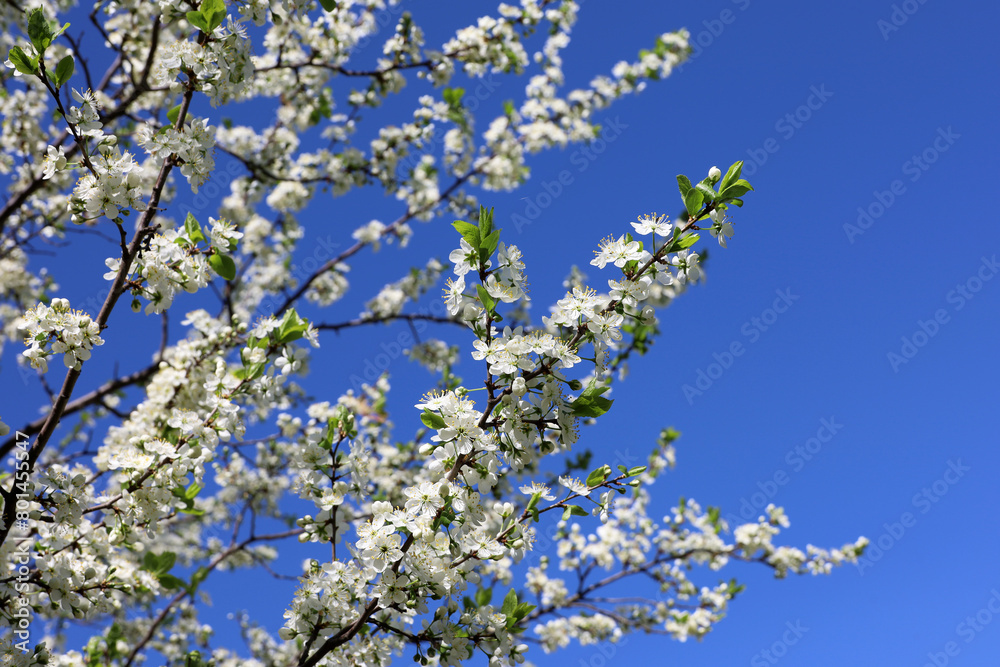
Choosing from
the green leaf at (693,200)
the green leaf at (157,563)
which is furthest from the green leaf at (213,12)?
the green leaf at (157,563)

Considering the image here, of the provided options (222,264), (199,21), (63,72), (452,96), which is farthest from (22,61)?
(452,96)

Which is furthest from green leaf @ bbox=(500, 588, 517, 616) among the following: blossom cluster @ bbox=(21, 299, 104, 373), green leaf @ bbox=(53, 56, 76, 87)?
green leaf @ bbox=(53, 56, 76, 87)

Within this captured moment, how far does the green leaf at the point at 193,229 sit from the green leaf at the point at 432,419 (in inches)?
51.8

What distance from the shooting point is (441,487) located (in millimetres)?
1898

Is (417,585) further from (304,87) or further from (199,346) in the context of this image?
(304,87)

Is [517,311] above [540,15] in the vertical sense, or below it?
below

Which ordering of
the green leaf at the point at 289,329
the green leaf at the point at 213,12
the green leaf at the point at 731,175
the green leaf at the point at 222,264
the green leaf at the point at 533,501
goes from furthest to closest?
the green leaf at the point at 289,329, the green leaf at the point at 222,264, the green leaf at the point at 213,12, the green leaf at the point at 533,501, the green leaf at the point at 731,175

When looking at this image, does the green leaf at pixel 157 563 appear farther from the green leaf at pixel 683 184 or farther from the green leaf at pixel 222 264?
the green leaf at pixel 683 184

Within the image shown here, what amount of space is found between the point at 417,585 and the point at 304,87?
5126mm

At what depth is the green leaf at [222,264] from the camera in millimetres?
2455

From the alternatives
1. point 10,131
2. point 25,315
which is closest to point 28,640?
point 25,315

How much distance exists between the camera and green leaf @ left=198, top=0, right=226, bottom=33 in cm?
235

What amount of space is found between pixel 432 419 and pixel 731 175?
48.9 inches

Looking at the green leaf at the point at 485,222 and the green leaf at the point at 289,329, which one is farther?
the green leaf at the point at 289,329
